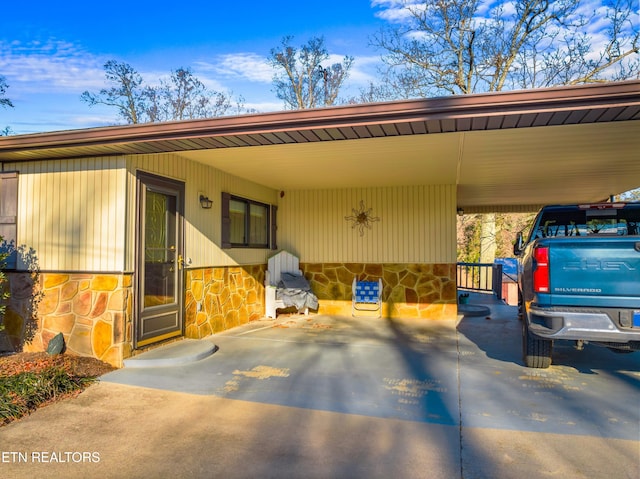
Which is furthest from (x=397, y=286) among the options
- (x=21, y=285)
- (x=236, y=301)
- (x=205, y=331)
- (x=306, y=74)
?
(x=306, y=74)

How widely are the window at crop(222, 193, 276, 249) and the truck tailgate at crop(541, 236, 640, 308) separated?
14.4 ft

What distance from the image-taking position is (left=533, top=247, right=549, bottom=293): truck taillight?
3674 mm

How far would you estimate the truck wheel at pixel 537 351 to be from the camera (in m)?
4.28

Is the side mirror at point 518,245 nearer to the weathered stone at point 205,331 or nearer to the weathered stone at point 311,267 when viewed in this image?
the weathered stone at point 311,267

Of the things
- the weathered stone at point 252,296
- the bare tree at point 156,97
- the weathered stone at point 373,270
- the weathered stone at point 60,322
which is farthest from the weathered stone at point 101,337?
the bare tree at point 156,97

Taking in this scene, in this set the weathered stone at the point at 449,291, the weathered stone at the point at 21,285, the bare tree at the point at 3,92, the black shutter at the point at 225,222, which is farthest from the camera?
the bare tree at the point at 3,92

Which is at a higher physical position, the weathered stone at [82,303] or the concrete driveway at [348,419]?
the weathered stone at [82,303]

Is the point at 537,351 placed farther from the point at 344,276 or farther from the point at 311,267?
the point at 311,267

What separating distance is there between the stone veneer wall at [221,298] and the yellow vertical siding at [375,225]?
1.13 meters

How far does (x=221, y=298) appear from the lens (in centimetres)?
632

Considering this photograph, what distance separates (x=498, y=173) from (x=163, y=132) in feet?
15.1

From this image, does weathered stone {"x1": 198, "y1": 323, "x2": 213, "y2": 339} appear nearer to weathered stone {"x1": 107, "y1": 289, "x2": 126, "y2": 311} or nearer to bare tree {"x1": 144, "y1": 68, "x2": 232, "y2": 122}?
weathered stone {"x1": 107, "y1": 289, "x2": 126, "y2": 311}

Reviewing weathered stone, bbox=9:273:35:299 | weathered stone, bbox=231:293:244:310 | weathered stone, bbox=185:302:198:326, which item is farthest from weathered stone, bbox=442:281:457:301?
weathered stone, bbox=9:273:35:299

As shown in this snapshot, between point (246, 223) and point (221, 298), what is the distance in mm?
1528
